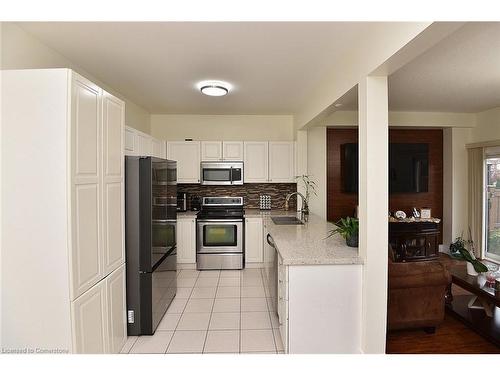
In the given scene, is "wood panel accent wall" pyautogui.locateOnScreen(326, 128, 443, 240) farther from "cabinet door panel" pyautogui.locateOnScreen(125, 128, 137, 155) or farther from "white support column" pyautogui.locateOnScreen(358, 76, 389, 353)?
"cabinet door panel" pyautogui.locateOnScreen(125, 128, 137, 155)

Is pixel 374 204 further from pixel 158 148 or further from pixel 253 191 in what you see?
pixel 158 148

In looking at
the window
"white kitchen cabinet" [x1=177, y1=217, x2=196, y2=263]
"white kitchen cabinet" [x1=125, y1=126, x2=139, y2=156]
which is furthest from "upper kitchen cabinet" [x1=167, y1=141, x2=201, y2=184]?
the window

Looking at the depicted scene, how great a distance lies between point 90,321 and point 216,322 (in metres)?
1.28

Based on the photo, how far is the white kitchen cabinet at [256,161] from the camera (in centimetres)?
461

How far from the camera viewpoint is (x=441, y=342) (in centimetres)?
235

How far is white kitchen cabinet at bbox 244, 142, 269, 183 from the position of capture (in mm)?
4609

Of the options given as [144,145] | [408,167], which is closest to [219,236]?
[144,145]

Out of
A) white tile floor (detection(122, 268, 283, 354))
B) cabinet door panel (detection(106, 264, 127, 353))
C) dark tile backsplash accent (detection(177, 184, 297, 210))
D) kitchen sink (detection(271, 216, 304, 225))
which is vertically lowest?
white tile floor (detection(122, 268, 283, 354))

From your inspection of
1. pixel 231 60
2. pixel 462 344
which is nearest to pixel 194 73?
pixel 231 60

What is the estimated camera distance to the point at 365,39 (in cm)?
196

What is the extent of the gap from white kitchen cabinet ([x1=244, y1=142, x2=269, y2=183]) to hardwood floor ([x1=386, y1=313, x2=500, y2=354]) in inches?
114

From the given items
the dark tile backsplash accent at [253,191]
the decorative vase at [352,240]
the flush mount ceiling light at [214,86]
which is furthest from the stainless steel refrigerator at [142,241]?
the dark tile backsplash accent at [253,191]

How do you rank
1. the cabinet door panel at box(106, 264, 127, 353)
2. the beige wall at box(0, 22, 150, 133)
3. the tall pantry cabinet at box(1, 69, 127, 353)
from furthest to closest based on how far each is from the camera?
the cabinet door panel at box(106, 264, 127, 353)
the beige wall at box(0, 22, 150, 133)
the tall pantry cabinet at box(1, 69, 127, 353)
